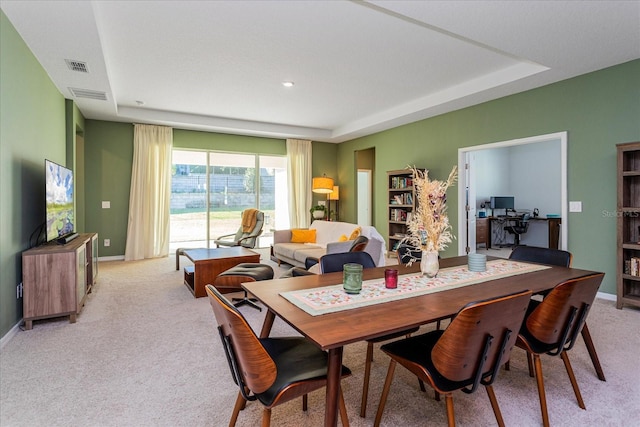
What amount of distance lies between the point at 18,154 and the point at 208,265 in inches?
80.0

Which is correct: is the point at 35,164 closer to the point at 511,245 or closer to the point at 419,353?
the point at 419,353

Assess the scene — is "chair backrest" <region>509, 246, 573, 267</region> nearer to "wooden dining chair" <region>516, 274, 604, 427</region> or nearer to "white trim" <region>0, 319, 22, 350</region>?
"wooden dining chair" <region>516, 274, 604, 427</region>

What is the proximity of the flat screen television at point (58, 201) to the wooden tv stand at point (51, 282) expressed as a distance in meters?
0.29

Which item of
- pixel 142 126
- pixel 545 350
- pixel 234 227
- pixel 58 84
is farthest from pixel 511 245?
pixel 58 84

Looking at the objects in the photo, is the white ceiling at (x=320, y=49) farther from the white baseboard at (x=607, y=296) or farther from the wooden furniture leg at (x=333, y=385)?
the white baseboard at (x=607, y=296)

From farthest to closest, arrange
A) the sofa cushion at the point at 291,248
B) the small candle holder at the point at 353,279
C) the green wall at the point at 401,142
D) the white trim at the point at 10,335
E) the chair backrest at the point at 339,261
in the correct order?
the sofa cushion at the point at 291,248 < the green wall at the point at 401,142 < the white trim at the point at 10,335 < the chair backrest at the point at 339,261 < the small candle holder at the point at 353,279

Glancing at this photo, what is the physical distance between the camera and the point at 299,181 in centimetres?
789

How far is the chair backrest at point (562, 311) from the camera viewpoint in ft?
5.03

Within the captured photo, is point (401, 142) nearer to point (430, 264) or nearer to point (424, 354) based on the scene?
point (430, 264)

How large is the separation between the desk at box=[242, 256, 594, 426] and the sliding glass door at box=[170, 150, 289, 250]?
5.18 metres

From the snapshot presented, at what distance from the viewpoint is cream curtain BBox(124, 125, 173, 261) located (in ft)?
20.7

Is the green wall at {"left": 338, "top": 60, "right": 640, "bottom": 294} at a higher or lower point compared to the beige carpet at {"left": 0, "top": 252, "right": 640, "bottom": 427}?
higher

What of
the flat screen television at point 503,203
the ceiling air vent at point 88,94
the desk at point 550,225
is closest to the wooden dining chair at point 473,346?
the ceiling air vent at point 88,94

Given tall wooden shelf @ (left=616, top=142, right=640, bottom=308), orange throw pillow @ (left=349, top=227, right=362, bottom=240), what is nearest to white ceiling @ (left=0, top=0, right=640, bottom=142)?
tall wooden shelf @ (left=616, top=142, right=640, bottom=308)
